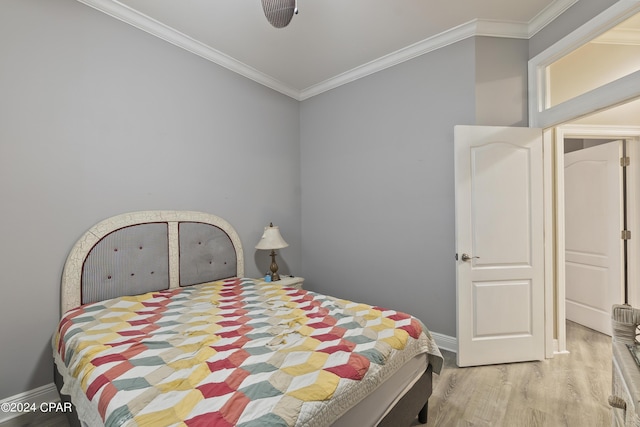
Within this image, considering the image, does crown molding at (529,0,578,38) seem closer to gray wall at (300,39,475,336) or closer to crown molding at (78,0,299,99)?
gray wall at (300,39,475,336)

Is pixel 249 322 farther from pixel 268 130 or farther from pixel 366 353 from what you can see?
pixel 268 130

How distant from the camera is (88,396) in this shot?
1.12 meters

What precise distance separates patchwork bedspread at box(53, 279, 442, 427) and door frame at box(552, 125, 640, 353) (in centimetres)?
161

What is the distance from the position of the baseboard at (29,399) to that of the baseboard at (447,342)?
299cm

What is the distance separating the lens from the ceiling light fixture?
1527mm

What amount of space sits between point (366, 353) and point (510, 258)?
1793 millimetres

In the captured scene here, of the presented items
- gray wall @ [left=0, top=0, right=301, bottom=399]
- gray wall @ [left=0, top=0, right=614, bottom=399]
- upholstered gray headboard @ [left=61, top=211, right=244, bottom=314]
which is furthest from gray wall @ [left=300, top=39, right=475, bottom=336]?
upholstered gray headboard @ [left=61, top=211, right=244, bottom=314]

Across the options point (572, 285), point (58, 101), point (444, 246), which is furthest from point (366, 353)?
point (572, 285)

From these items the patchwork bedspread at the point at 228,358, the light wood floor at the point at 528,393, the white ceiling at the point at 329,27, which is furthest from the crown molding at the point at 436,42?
the light wood floor at the point at 528,393

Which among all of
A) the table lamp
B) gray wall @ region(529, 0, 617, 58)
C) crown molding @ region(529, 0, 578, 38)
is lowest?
the table lamp

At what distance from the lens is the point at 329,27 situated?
8.41 ft

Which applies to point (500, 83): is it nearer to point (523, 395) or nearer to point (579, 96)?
point (579, 96)

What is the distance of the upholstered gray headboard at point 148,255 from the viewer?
2115 mm

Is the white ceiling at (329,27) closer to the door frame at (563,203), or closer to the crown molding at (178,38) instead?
the crown molding at (178,38)
